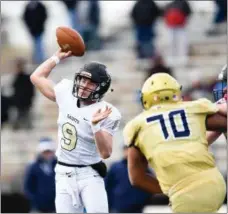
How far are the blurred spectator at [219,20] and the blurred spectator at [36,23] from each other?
271 centimetres

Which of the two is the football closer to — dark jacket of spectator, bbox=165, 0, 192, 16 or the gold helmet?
the gold helmet

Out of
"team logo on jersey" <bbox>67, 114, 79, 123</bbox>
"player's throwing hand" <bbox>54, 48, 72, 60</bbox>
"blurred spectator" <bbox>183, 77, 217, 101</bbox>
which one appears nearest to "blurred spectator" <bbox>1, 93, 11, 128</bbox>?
"blurred spectator" <bbox>183, 77, 217, 101</bbox>

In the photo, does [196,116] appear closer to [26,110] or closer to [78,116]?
[78,116]

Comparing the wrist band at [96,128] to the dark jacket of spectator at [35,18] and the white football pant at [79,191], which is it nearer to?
the white football pant at [79,191]

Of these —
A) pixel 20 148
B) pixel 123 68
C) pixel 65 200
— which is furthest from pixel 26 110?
pixel 65 200

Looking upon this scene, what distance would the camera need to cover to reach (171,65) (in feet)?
59.4

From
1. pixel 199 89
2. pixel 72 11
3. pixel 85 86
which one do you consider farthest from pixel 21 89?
pixel 85 86

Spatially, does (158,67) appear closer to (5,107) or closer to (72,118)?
(5,107)

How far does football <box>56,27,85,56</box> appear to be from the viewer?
364 inches

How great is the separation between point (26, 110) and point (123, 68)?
7.10ft

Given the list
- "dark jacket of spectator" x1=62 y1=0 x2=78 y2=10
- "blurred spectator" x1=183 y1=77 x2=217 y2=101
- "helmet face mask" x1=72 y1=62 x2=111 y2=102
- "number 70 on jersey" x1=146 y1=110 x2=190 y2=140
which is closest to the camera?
"number 70 on jersey" x1=146 y1=110 x2=190 y2=140

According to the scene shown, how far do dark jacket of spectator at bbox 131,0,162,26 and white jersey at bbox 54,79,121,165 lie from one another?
932 cm

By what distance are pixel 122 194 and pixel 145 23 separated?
19.2 feet

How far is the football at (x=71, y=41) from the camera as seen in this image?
30.4 ft
